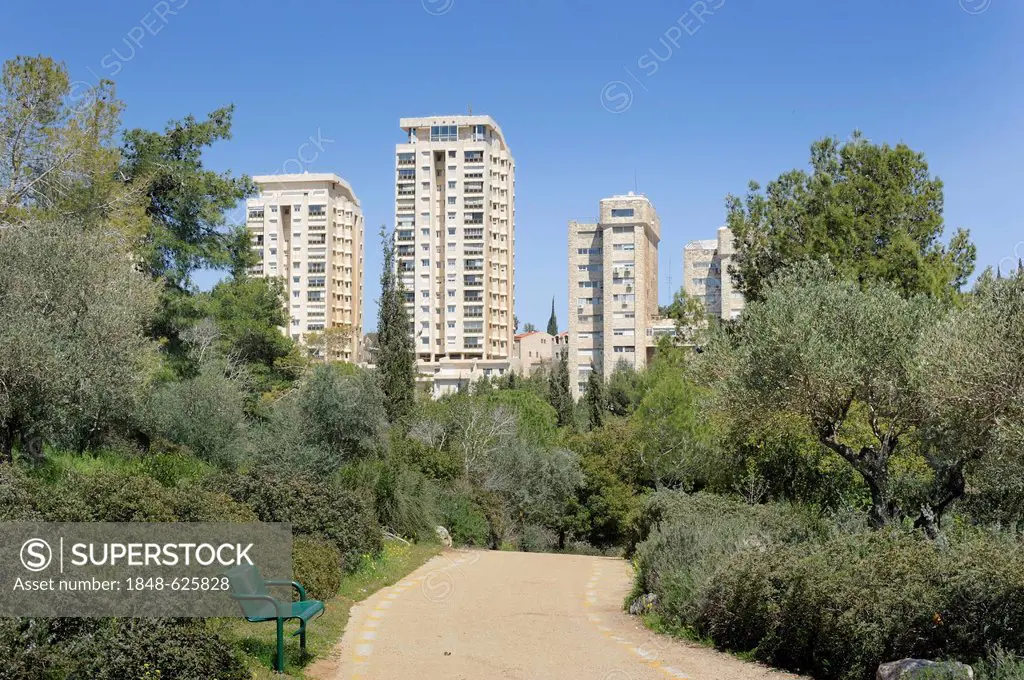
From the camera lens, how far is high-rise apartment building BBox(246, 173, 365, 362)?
12675cm

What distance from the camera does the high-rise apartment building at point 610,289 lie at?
101000 mm

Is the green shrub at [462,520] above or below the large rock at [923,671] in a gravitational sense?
below

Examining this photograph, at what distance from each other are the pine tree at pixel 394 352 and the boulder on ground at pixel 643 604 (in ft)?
87.9

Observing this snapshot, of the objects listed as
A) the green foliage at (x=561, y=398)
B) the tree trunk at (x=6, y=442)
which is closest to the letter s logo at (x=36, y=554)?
the tree trunk at (x=6, y=442)

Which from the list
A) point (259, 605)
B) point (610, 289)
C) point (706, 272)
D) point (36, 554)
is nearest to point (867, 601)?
point (259, 605)

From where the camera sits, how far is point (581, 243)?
4124 inches

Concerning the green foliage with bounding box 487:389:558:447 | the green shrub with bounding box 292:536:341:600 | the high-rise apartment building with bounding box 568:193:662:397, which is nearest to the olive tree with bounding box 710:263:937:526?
the green shrub with bounding box 292:536:341:600

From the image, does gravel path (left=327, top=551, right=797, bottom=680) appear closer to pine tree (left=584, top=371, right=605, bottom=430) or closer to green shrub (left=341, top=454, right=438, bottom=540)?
green shrub (left=341, top=454, right=438, bottom=540)

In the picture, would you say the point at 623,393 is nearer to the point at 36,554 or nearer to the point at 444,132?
the point at 444,132

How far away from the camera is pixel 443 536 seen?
2642cm

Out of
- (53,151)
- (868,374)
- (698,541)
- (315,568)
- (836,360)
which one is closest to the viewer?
(315,568)

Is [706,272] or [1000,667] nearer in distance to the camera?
[1000,667]

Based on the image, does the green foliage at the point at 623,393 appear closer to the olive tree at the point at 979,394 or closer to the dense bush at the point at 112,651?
the olive tree at the point at 979,394

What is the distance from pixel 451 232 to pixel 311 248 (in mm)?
24834
